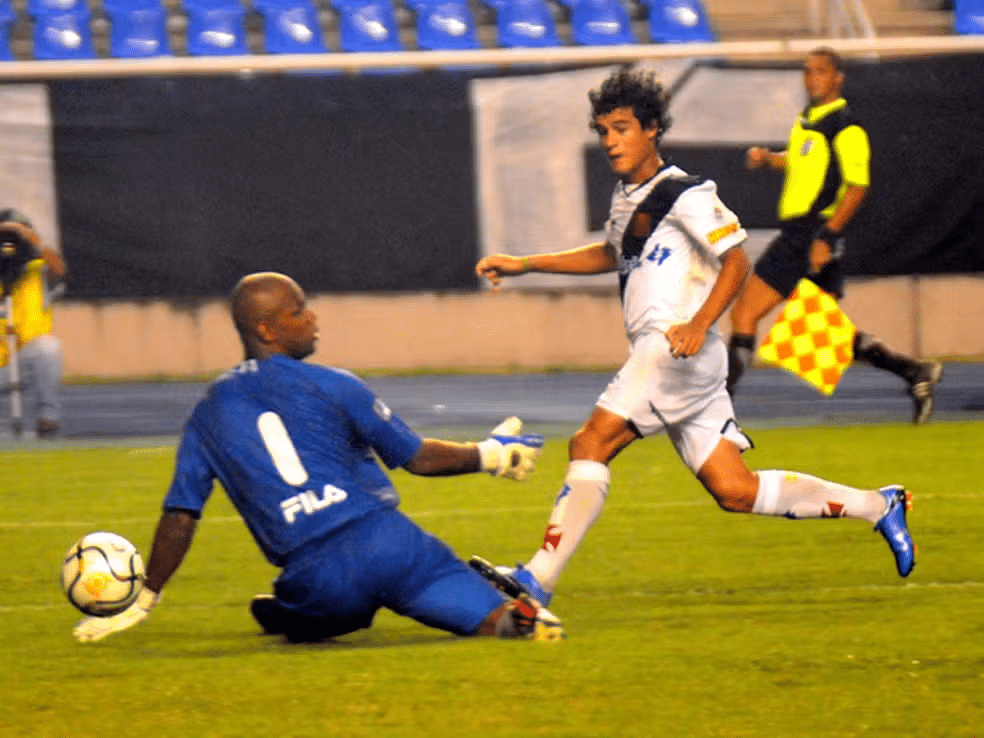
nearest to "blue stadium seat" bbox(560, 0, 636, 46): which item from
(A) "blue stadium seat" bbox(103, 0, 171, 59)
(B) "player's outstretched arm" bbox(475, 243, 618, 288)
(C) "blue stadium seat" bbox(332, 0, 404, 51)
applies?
(C) "blue stadium seat" bbox(332, 0, 404, 51)

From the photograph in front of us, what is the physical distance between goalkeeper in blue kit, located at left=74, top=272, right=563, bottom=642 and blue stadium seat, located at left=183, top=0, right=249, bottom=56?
14.3 metres

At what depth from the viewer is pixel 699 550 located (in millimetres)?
8492

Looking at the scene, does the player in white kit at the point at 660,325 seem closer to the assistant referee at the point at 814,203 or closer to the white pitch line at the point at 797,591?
the white pitch line at the point at 797,591

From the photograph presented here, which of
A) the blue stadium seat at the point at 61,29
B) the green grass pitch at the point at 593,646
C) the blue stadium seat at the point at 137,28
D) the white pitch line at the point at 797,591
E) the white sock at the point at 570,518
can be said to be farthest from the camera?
the blue stadium seat at the point at 137,28

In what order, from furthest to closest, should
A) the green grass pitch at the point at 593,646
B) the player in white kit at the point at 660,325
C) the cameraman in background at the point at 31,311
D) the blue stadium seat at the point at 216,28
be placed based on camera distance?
the blue stadium seat at the point at 216,28 → the cameraman in background at the point at 31,311 → the player in white kit at the point at 660,325 → the green grass pitch at the point at 593,646

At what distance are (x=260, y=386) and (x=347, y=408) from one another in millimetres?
264

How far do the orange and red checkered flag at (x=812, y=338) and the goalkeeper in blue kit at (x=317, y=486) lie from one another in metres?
7.47

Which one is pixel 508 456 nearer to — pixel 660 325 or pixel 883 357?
pixel 660 325

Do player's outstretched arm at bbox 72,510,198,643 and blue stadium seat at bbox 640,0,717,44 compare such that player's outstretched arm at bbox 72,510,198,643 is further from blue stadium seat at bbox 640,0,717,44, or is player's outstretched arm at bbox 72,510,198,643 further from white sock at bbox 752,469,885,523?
blue stadium seat at bbox 640,0,717,44

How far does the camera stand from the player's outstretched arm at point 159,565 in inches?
252

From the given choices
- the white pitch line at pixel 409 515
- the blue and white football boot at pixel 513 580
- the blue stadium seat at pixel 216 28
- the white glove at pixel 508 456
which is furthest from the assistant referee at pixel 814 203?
the blue stadium seat at pixel 216 28

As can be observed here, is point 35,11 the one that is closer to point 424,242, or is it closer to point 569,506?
point 424,242

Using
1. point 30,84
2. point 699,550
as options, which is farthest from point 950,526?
point 30,84

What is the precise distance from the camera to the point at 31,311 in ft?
48.2
